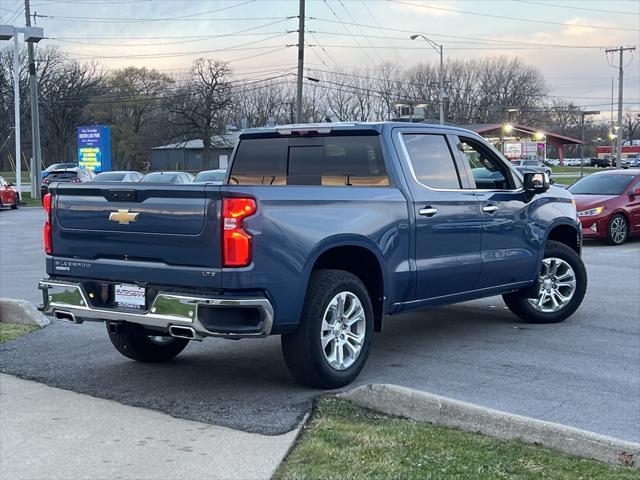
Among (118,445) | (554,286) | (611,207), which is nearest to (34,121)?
(611,207)

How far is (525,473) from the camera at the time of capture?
4.19 metres

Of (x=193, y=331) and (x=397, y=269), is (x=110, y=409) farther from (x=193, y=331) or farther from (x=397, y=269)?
(x=397, y=269)

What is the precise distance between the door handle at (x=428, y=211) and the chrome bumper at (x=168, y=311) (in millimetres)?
1938

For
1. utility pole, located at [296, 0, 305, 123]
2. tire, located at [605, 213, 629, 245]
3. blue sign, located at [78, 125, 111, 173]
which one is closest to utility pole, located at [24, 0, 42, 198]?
blue sign, located at [78, 125, 111, 173]

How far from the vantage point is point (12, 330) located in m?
8.05

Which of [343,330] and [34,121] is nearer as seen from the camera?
[343,330]

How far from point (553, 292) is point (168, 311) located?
4.76m

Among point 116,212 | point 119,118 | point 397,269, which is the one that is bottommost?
point 397,269

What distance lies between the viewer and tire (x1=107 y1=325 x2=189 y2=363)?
6.77 meters

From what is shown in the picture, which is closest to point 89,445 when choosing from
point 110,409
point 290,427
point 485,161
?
point 110,409

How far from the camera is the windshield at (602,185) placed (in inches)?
687

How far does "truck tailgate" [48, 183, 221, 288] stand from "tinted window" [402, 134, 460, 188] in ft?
7.56

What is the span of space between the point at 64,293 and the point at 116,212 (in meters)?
0.78

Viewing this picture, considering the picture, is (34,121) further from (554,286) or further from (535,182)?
(535,182)
